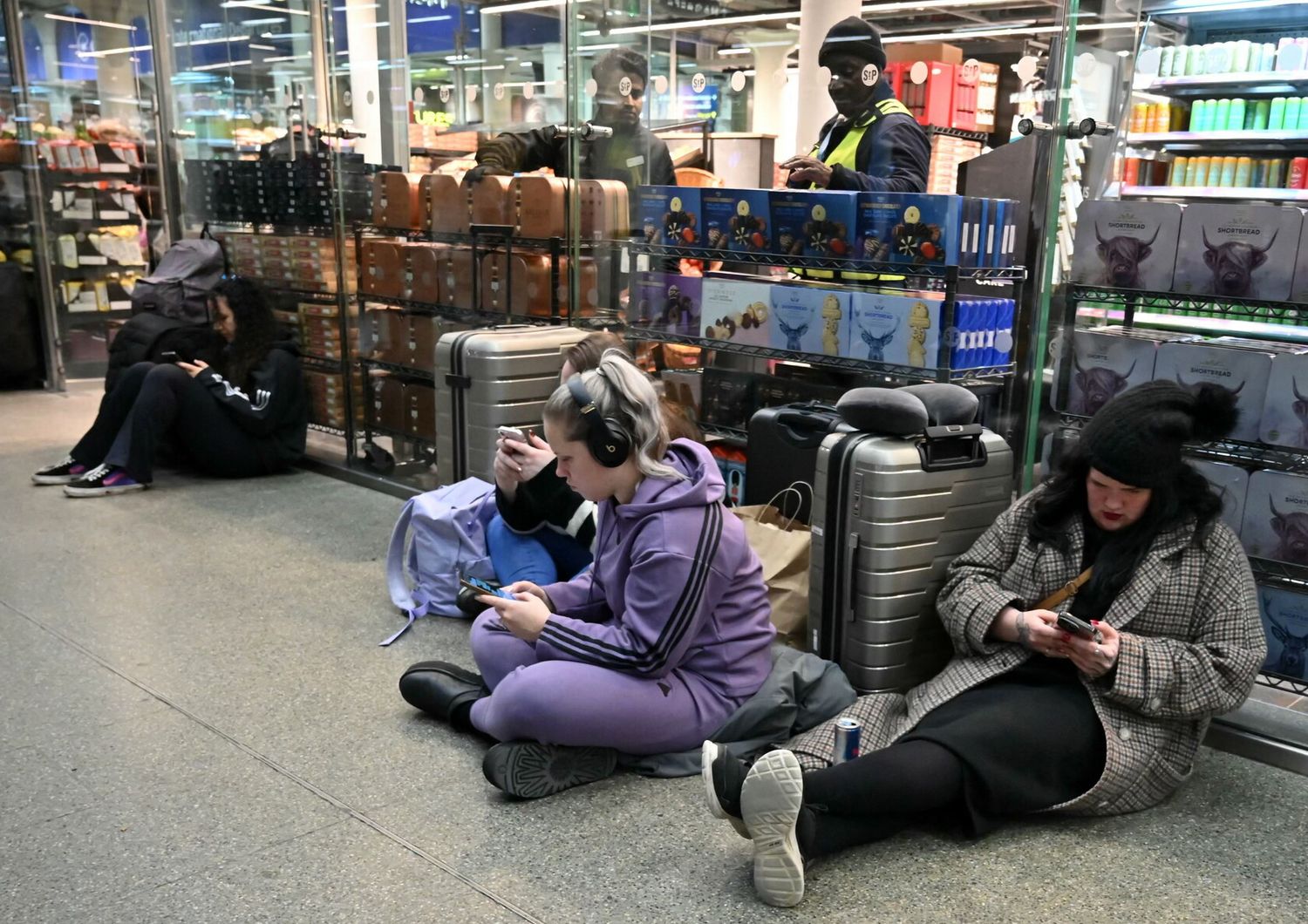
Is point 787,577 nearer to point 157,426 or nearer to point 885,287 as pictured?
point 885,287

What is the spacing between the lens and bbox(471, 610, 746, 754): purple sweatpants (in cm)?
263

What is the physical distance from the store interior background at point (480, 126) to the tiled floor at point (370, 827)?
726 mm

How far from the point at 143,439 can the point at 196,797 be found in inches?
126

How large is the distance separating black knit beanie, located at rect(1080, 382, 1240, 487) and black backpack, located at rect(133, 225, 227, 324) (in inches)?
188

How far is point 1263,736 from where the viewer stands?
9.68ft

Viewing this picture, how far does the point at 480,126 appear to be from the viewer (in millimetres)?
5562

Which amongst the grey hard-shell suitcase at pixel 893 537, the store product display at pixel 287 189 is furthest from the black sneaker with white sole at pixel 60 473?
the grey hard-shell suitcase at pixel 893 537

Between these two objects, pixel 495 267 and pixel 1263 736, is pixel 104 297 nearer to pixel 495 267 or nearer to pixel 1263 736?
pixel 495 267

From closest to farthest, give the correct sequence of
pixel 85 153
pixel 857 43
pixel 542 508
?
pixel 542 508, pixel 857 43, pixel 85 153

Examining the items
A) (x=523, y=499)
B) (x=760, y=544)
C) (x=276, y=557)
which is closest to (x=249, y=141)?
(x=276, y=557)

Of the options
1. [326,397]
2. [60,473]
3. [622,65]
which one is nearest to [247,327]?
[326,397]

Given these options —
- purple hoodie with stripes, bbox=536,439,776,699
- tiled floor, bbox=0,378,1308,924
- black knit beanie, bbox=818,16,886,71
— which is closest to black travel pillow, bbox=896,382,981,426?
purple hoodie with stripes, bbox=536,439,776,699

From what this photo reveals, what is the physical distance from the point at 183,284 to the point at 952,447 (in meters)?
4.43

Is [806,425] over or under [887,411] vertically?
under
